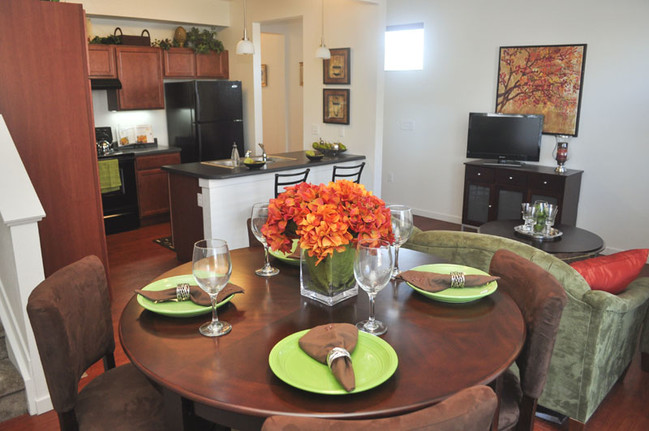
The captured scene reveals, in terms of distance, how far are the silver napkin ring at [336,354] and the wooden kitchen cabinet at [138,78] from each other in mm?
5724

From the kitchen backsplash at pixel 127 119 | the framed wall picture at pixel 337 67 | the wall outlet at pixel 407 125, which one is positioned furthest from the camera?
the wall outlet at pixel 407 125

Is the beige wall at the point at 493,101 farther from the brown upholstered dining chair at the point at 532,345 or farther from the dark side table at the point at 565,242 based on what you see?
the brown upholstered dining chair at the point at 532,345

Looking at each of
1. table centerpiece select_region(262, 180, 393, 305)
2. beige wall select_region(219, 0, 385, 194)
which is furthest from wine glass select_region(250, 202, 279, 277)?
beige wall select_region(219, 0, 385, 194)

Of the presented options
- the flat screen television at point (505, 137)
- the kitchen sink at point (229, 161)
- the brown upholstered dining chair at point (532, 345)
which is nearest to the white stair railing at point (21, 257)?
the brown upholstered dining chair at point (532, 345)

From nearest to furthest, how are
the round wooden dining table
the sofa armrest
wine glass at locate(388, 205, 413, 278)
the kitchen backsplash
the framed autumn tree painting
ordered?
the round wooden dining table, wine glass at locate(388, 205, 413, 278), the sofa armrest, the framed autumn tree painting, the kitchen backsplash

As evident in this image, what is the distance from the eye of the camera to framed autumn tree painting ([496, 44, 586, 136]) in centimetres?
534

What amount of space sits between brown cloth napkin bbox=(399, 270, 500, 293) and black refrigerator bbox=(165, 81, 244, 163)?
17.3 feet

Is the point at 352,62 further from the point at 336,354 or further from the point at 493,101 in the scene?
the point at 336,354

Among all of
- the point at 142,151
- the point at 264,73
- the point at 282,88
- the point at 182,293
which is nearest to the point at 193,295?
the point at 182,293

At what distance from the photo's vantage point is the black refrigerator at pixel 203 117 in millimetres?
6547

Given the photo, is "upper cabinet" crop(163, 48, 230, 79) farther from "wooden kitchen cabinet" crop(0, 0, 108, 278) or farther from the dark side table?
the dark side table

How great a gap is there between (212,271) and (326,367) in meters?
0.44

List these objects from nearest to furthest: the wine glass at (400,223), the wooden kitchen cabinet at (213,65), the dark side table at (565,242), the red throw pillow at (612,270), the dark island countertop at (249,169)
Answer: the wine glass at (400,223), the red throw pillow at (612,270), the dark side table at (565,242), the dark island countertop at (249,169), the wooden kitchen cabinet at (213,65)

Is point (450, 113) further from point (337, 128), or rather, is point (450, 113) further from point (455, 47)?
point (337, 128)
